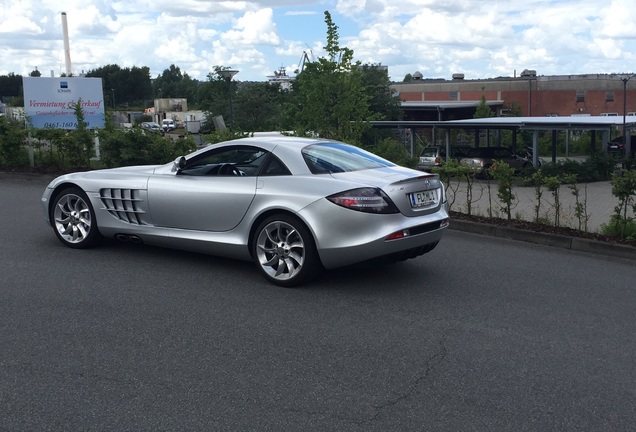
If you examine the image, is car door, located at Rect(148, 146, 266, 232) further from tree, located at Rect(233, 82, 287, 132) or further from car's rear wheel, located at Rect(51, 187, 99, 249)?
tree, located at Rect(233, 82, 287, 132)

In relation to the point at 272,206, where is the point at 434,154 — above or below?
below

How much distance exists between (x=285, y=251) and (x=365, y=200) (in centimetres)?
92

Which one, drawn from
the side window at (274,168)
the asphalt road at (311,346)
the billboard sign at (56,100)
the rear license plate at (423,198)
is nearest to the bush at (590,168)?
the billboard sign at (56,100)

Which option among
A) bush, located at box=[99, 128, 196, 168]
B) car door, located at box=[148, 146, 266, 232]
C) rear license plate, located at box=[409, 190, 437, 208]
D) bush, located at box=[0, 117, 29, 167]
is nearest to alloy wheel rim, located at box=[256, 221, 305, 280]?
car door, located at box=[148, 146, 266, 232]

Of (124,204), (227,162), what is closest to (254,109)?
(124,204)

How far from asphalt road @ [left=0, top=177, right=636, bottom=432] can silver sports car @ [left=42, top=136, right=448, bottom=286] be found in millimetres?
326

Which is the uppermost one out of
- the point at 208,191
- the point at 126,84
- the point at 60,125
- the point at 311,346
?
the point at 126,84

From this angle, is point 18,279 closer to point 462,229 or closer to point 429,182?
point 429,182

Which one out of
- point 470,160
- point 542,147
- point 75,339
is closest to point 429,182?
point 75,339

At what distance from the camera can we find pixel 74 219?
8312mm

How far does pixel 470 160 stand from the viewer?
31.6 metres

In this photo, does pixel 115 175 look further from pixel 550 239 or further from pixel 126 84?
pixel 126 84

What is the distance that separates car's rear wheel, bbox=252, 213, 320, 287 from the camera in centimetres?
667

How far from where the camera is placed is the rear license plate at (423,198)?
22.5 feet
